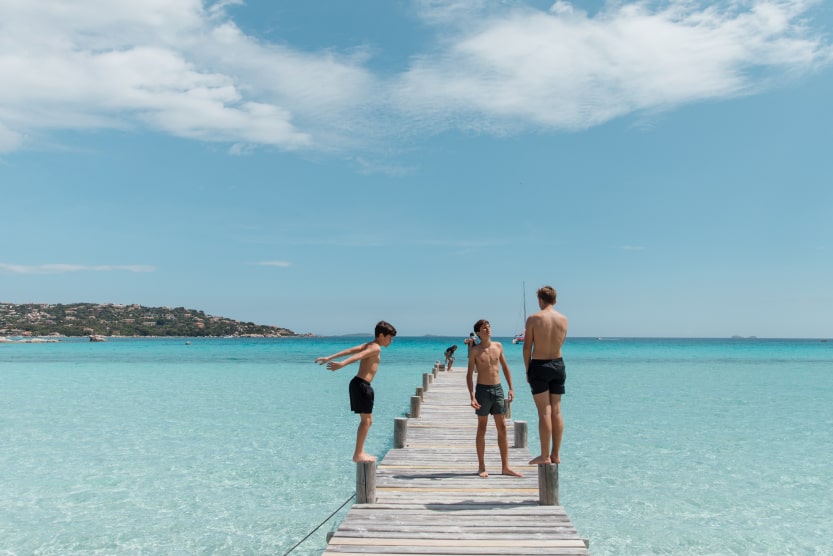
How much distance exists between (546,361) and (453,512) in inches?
88.0

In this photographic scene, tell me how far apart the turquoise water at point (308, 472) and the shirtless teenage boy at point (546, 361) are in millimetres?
2696

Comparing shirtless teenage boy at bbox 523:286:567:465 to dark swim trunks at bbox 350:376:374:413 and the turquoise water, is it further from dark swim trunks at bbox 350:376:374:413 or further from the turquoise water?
the turquoise water

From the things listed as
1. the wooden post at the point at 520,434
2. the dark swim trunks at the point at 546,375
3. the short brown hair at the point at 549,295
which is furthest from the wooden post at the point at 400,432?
the short brown hair at the point at 549,295

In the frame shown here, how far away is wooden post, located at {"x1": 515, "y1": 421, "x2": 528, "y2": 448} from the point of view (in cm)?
1052

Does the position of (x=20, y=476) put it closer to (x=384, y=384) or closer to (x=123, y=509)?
(x=123, y=509)

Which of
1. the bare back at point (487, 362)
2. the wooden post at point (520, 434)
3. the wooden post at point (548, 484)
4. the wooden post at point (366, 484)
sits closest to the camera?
the wooden post at point (548, 484)

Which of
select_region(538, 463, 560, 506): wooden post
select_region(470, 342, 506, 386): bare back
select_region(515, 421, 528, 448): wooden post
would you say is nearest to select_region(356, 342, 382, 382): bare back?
select_region(470, 342, 506, 386): bare back

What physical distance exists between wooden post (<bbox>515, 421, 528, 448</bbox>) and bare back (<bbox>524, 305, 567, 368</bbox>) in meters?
3.50

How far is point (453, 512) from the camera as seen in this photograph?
6.85 meters

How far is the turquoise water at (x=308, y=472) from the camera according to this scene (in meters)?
9.24

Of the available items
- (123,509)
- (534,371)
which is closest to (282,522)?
(123,509)

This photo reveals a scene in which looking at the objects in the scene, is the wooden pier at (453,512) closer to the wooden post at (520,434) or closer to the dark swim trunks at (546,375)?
the wooden post at (520,434)

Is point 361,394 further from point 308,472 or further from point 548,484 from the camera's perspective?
point 308,472

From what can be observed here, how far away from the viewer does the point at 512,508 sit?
22.9ft
